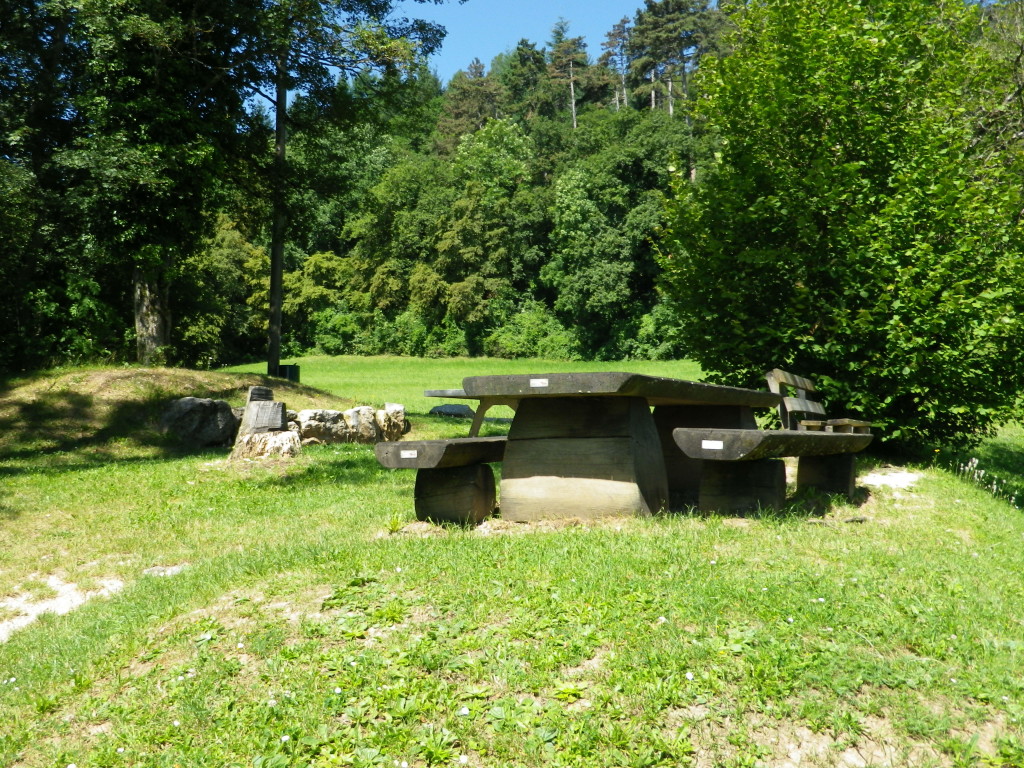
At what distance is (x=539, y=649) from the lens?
391 centimetres

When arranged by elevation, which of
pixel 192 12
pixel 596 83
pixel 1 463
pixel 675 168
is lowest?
pixel 1 463

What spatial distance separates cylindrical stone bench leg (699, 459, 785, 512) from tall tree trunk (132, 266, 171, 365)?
1494 centimetres

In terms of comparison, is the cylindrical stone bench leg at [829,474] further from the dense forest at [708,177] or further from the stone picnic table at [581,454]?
the dense forest at [708,177]

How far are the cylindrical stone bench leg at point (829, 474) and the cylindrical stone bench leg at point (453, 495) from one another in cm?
321

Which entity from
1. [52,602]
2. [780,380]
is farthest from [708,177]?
[52,602]

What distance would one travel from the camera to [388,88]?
21.0 m

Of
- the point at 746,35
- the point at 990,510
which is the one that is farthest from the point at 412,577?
the point at 746,35

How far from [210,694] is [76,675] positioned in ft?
2.99

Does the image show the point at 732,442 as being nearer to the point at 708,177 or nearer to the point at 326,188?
the point at 708,177

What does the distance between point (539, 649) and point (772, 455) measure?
2711mm

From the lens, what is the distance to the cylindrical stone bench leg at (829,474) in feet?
26.2

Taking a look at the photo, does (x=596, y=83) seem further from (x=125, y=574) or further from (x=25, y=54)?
(x=125, y=574)

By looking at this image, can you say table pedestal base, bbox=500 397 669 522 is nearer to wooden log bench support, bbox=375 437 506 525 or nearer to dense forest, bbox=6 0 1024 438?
wooden log bench support, bbox=375 437 506 525

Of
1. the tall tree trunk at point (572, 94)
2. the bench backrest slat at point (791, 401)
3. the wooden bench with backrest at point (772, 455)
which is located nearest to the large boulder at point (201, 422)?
the bench backrest slat at point (791, 401)
